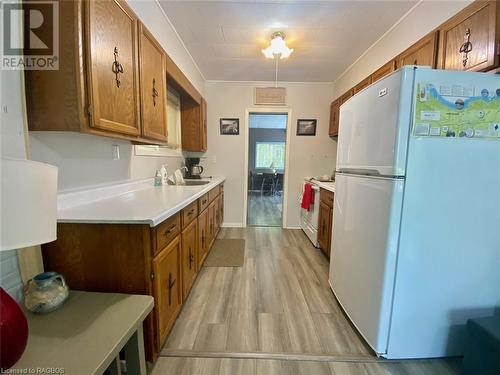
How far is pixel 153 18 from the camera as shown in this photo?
1785 mm

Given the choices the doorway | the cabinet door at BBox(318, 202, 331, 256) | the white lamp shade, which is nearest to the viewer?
the white lamp shade

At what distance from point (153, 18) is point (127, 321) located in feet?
7.03

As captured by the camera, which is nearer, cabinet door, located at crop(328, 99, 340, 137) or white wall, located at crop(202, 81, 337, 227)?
cabinet door, located at crop(328, 99, 340, 137)

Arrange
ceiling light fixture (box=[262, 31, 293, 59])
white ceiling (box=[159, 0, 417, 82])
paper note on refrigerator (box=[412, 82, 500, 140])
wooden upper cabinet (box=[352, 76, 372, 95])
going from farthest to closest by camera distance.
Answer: wooden upper cabinet (box=[352, 76, 372, 95]) < ceiling light fixture (box=[262, 31, 293, 59]) < white ceiling (box=[159, 0, 417, 82]) < paper note on refrigerator (box=[412, 82, 500, 140])

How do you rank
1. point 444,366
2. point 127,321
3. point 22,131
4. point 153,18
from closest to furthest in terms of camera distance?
point 127,321 → point 22,131 → point 444,366 → point 153,18

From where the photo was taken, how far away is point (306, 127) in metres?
3.79

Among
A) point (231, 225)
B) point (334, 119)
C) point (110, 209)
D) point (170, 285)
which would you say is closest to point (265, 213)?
point (231, 225)

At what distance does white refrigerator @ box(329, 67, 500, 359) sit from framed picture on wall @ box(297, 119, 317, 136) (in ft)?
8.04

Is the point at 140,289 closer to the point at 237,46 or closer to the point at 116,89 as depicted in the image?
the point at 116,89

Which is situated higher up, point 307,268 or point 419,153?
point 419,153

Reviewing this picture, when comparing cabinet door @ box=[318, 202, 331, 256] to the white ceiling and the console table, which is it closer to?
the white ceiling

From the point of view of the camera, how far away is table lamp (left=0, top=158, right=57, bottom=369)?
0.55m

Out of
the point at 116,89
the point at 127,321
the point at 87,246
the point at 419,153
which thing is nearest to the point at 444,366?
the point at 419,153

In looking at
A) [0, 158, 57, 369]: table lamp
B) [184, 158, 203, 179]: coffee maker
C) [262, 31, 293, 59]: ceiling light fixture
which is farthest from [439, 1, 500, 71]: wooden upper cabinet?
[184, 158, 203, 179]: coffee maker
